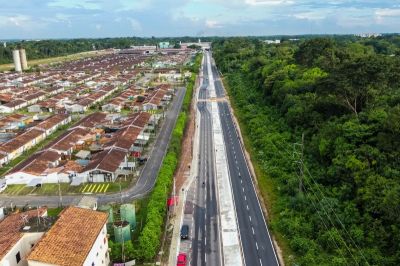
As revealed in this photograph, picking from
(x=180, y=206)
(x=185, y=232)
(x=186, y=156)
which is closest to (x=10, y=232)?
(x=185, y=232)

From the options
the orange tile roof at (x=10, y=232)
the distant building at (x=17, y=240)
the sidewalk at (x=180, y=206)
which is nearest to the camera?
the distant building at (x=17, y=240)

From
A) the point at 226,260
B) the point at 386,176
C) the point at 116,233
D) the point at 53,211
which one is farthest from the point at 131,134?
the point at 386,176

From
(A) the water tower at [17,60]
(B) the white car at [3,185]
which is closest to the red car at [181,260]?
(B) the white car at [3,185]

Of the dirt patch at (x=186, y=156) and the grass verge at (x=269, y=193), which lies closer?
the grass verge at (x=269, y=193)

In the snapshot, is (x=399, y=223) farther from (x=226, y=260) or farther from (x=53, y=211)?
(x=53, y=211)

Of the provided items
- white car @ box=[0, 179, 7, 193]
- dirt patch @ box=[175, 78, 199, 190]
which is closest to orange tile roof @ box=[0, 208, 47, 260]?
white car @ box=[0, 179, 7, 193]

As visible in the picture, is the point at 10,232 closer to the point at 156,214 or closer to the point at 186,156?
the point at 156,214

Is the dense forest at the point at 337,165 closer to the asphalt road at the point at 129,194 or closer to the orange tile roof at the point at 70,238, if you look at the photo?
the asphalt road at the point at 129,194

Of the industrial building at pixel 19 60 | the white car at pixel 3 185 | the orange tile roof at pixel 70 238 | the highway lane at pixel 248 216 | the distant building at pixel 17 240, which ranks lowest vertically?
the highway lane at pixel 248 216
